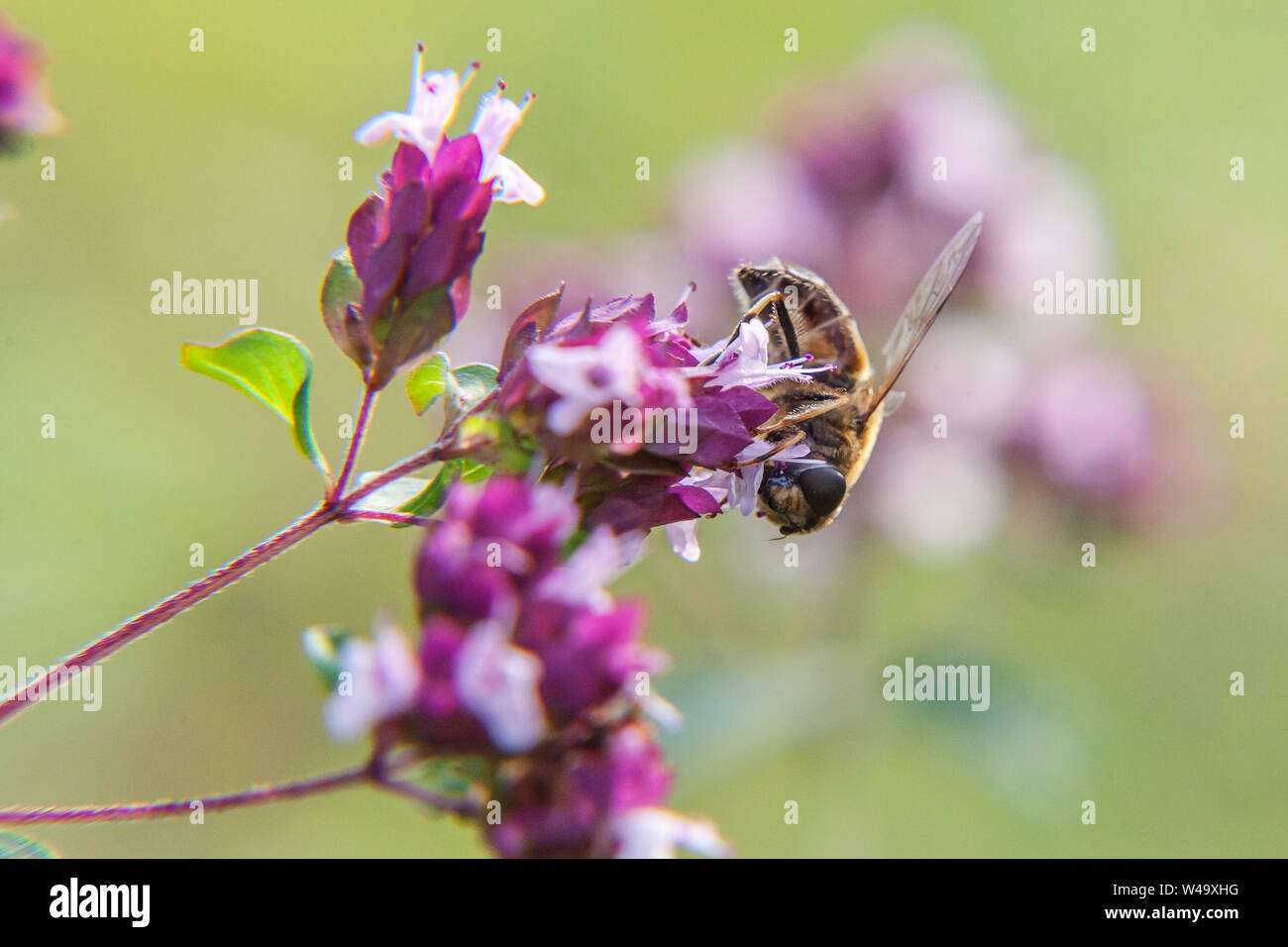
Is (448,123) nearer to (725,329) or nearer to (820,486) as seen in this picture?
(820,486)

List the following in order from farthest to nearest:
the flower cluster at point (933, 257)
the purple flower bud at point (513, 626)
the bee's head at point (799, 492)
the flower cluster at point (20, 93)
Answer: the flower cluster at point (933, 257) < the bee's head at point (799, 492) < the flower cluster at point (20, 93) < the purple flower bud at point (513, 626)

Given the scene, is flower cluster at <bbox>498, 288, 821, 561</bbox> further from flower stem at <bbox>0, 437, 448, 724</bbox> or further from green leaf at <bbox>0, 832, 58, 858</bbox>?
green leaf at <bbox>0, 832, 58, 858</bbox>

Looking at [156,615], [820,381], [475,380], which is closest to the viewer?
[156,615]

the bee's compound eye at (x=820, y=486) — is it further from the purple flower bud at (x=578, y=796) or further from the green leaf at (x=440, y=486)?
the purple flower bud at (x=578, y=796)

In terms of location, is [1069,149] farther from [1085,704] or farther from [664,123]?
[1085,704]

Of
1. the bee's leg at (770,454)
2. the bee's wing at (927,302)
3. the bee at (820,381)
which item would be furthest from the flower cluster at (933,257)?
the bee's leg at (770,454)

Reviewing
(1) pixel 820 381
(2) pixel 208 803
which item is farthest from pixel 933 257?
(2) pixel 208 803

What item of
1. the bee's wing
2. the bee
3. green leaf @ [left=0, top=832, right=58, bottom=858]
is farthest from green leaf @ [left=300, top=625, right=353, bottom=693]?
the bee's wing
